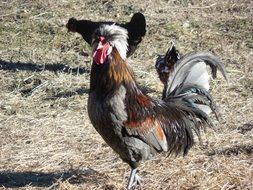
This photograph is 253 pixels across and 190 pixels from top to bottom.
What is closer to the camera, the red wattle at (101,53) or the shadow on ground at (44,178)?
the red wattle at (101,53)

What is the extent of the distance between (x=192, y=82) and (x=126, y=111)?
0.93m

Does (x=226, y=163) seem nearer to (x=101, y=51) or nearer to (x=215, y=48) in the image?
(x=101, y=51)

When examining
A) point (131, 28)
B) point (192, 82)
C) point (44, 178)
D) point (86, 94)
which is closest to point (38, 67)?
point (86, 94)

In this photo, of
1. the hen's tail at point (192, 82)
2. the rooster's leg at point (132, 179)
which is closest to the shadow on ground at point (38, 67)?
the hen's tail at point (192, 82)

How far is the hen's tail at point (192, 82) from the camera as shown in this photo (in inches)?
183

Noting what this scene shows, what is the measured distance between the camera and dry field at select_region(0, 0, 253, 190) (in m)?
4.87

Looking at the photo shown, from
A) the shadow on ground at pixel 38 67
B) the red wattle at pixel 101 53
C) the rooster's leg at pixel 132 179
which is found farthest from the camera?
the shadow on ground at pixel 38 67

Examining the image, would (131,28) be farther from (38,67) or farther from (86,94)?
(38,67)

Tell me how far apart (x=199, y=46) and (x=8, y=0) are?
407cm

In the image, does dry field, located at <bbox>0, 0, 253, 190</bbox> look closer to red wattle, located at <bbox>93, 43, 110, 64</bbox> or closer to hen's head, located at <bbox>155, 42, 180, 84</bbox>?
hen's head, located at <bbox>155, 42, 180, 84</bbox>

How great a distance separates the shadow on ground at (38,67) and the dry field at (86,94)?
0.01 metres

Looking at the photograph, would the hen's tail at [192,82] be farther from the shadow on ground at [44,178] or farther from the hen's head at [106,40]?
the shadow on ground at [44,178]

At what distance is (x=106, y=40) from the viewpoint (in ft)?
13.0

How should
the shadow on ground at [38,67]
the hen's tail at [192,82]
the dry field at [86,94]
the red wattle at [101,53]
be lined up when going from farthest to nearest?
the shadow on ground at [38,67]
the dry field at [86,94]
the hen's tail at [192,82]
the red wattle at [101,53]
